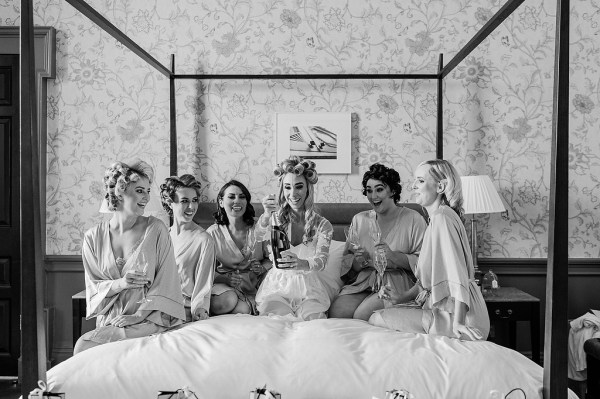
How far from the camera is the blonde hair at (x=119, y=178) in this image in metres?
2.89

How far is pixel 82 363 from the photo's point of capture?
7.69ft

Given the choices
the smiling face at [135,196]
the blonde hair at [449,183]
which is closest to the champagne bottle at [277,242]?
the smiling face at [135,196]

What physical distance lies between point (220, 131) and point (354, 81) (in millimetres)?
1033

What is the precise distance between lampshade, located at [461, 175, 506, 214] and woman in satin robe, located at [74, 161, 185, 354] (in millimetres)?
1939

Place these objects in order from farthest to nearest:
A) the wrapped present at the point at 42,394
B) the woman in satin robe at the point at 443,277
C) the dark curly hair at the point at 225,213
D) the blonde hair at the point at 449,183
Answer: the dark curly hair at the point at 225,213 → the blonde hair at the point at 449,183 → the woman in satin robe at the point at 443,277 → the wrapped present at the point at 42,394

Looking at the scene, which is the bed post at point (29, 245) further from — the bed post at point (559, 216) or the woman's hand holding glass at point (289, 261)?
the bed post at point (559, 216)

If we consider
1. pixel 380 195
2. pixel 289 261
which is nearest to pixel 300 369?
pixel 289 261

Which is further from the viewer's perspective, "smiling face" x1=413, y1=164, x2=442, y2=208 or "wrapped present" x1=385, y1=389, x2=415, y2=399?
"smiling face" x1=413, y1=164, x2=442, y2=208

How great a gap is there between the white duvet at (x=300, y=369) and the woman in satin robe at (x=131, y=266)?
32 cm

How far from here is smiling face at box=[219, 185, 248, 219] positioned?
11.6ft

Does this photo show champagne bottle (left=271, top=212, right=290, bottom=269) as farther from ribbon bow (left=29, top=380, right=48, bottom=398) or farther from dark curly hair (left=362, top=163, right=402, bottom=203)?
ribbon bow (left=29, top=380, right=48, bottom=398)

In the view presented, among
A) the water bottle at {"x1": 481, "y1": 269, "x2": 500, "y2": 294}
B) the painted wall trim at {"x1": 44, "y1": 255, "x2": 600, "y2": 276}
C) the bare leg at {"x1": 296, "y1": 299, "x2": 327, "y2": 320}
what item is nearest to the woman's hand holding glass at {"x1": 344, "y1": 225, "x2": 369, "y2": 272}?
the bare leg at {"x1": 296, "y1": 299, "x2": 327, "y2": 320}

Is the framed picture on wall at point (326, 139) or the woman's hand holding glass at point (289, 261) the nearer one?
the woman's hand holding glass at point (289, 261)

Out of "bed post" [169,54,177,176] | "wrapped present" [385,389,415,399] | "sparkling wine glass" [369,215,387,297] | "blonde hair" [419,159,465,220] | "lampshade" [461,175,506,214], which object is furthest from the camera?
"bed post" [169,54,177,176]
